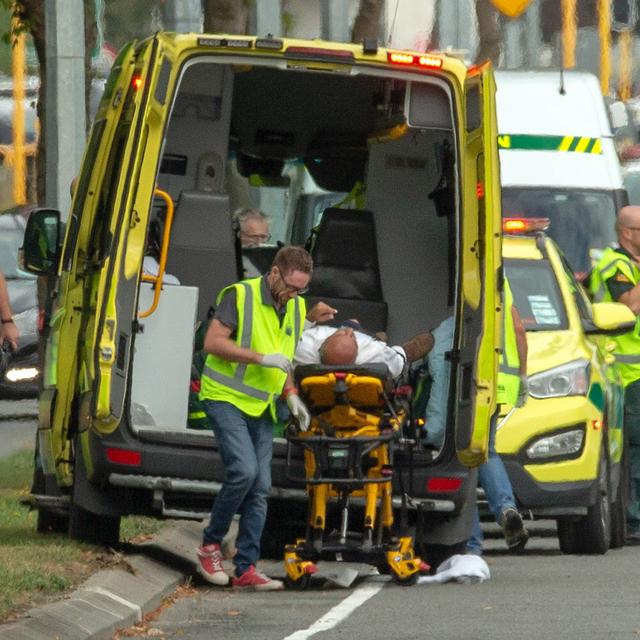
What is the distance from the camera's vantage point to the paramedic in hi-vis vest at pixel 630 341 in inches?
549

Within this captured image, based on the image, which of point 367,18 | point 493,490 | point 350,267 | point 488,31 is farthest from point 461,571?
point 488,31

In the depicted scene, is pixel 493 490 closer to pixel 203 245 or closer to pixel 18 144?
pixel 203 245

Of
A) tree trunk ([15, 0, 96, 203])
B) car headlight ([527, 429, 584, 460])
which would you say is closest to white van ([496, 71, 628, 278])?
tree trunk ([15, 0, 96, 203])

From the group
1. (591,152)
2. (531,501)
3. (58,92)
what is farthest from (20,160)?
(531,501)

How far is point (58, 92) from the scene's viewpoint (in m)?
15.2

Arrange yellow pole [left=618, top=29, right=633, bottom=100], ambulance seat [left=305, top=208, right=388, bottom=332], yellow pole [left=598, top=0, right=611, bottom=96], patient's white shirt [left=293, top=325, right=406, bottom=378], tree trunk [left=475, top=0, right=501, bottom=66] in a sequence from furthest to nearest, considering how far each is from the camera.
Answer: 1. yellow pole [left=618, top=29, right=633, bottom=100]
2. yellow pole [left=598, top=0, right=611, bottom=96]
3. tree trunk [left=475, top=0, right=501, bottom=66]
4. ambulance seat [left=305, top=208, right=388, bottom=332]
5. patient's white shirt [left=293, top=325, right=406, bottom=378]

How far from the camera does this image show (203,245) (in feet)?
41.9

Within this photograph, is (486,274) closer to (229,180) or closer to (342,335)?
(342,335)

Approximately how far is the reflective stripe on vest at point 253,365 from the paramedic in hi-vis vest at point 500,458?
1061 millimetres

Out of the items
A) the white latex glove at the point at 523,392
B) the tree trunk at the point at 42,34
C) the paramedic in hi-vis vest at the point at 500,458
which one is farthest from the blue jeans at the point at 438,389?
the tree trunk at the point at 42,34

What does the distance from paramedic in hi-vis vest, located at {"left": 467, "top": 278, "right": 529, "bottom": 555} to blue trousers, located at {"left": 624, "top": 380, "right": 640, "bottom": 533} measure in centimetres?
149

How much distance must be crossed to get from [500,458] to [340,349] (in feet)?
5.24

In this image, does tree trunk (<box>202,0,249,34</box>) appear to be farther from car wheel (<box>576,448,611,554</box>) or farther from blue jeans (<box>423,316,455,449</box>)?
blue jeans (<box>423,316,455,449</box>)

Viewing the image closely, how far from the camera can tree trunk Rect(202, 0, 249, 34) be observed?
775 inches
